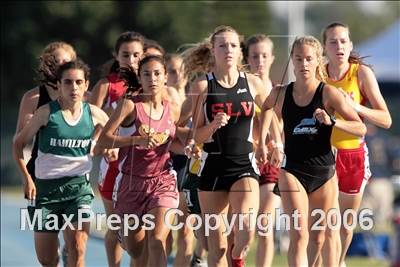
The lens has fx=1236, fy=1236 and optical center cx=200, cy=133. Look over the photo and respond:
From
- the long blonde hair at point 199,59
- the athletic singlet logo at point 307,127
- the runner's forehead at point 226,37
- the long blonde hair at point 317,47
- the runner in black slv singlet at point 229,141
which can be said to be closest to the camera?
the athletic singlet logo at point 307,127

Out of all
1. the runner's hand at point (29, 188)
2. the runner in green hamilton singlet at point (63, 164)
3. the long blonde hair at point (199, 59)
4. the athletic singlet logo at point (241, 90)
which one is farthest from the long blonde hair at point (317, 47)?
the runner's hand at point (29, 188)

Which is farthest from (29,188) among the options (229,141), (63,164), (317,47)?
(317,47)

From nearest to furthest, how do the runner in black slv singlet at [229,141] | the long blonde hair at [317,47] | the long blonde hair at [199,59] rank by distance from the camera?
the long blonde hair at [317,47] → the runner in black slv singlet at [229,141] → the long blonde hair at [199,59]

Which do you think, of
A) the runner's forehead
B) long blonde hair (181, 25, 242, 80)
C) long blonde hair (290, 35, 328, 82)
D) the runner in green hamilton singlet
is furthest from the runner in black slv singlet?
long blonde hair (181, 25, 242, 80)

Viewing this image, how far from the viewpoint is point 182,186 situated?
466 inches

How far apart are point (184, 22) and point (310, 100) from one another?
3005 centimetres

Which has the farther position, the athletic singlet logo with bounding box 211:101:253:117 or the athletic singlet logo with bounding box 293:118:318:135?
the athletic singlet logo with bounding box 211:101:253:117

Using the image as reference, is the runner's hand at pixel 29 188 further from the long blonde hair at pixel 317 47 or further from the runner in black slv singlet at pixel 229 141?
the long blonde hair at pixel 317 47

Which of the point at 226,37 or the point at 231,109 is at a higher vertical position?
the point at 226,37

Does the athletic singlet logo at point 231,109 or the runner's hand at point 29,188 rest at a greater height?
the athletic singlet logo at point 231,109

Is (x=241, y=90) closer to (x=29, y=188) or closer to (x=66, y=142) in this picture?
(x=66, y=142)

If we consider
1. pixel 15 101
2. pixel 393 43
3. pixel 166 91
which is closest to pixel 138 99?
pixel 166 91

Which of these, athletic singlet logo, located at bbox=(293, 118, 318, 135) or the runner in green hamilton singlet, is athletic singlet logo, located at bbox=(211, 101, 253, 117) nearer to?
athletic singlet logo, located at bbox=(293, 118, 318, 135)

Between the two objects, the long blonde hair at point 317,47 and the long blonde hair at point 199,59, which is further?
the long blonde hair at point 199,59
